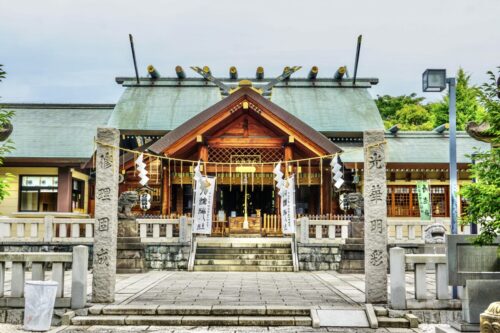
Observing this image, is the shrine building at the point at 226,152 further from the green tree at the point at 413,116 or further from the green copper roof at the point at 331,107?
the green tree at the point at 413,116

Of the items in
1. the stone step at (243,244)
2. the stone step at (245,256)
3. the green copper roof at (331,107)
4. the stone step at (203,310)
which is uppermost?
the green copper roof at (331,107)

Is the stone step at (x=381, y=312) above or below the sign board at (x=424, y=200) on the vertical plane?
below

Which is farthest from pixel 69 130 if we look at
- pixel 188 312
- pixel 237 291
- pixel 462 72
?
pixel 462 72

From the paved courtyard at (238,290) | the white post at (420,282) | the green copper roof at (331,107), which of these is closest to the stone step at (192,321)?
the paved courtyard at (238,290)

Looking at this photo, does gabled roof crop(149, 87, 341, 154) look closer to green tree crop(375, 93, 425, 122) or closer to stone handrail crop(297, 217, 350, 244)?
stone handrail crop(297, 217, 350, 244)

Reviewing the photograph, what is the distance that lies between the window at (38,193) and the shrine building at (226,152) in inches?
1.8

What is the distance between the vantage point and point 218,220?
901 inches

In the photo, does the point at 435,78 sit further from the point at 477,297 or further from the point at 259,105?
the point at 259,105

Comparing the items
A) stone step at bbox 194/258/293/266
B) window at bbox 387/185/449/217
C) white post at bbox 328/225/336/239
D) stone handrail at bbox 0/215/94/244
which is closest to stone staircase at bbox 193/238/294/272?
stone step at bbox 194/258/293/266

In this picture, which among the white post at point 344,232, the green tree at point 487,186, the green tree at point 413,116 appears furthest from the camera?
the green tree at point 413,116

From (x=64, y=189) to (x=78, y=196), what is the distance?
171cm

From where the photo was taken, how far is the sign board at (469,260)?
8.70 metres

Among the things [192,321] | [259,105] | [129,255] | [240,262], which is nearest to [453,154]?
[192,321]

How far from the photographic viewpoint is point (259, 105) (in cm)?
2225
